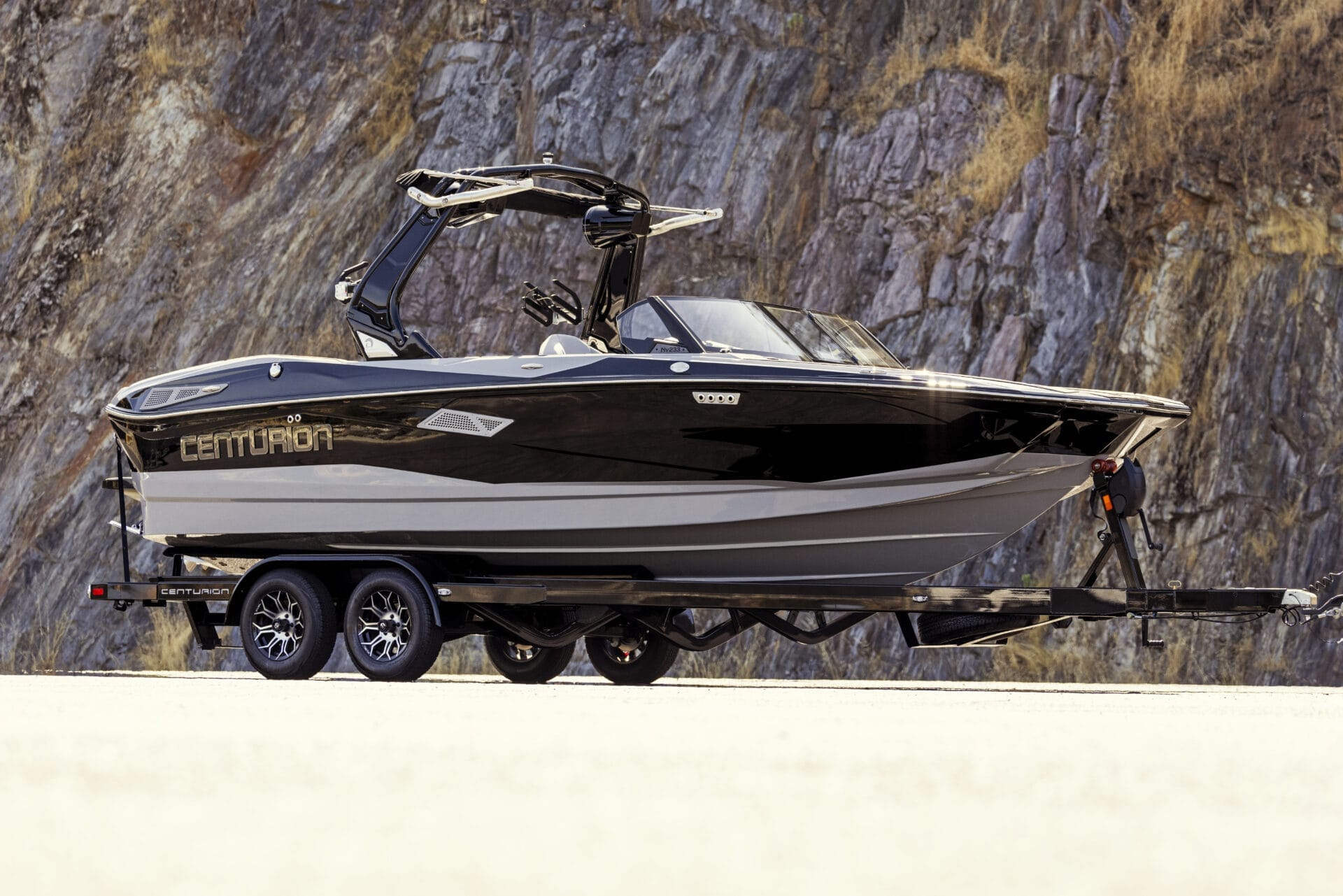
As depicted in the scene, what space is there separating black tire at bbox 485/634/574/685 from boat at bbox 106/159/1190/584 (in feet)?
4.54

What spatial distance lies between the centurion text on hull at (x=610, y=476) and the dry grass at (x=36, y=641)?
9.71 metres

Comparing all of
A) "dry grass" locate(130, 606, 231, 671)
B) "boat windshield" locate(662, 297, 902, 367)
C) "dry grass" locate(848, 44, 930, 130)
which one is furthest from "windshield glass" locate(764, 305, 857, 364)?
"dry grass" locate(130, 606, 231, 671)

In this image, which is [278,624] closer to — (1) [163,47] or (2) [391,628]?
(2) [391,628]

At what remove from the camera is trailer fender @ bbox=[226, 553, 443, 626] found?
9.64 meters

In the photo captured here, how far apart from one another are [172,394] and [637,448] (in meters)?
3.89

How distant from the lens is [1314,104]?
49.8 ft

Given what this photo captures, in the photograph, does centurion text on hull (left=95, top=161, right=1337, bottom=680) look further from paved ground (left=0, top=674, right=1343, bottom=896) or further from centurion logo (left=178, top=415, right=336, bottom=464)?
paved ground (left=0, top=674, right=1343, bottom=896)

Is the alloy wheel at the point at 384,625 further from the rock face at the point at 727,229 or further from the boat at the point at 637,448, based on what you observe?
the rock face at the point at 727,229

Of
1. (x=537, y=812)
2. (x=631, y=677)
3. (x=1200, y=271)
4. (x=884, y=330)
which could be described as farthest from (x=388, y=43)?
(x=537, y=812)

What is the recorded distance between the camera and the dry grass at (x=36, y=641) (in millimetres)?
19953

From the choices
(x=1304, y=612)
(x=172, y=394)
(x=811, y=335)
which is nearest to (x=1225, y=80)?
(x=811, y=335)

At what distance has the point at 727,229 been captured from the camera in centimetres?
1878

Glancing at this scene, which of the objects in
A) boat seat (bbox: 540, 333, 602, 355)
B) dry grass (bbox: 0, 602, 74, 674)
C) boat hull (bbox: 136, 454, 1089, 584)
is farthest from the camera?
dry grass (bbox: 0, 602, 74, 674)

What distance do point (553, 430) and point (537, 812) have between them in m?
6.32
